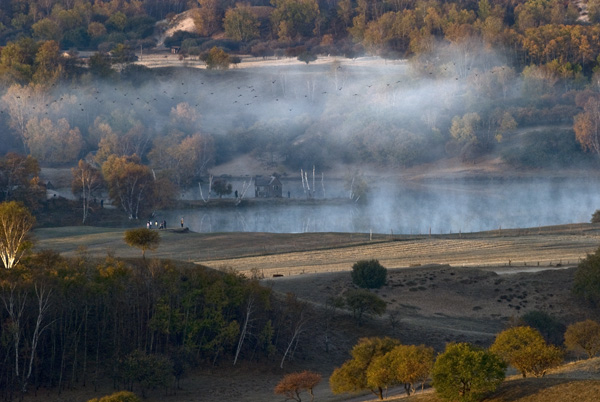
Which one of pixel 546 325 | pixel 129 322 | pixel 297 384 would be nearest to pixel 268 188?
pixel 546 325

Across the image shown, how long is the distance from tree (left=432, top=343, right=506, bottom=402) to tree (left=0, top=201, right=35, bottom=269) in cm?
2192

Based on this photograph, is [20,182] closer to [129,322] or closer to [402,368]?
[129,322]

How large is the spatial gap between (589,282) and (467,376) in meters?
25.3

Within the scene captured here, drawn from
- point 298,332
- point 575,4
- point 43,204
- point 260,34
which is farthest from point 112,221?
point 575,4

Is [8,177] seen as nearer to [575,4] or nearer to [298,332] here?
[298,332]

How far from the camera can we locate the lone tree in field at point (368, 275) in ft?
187

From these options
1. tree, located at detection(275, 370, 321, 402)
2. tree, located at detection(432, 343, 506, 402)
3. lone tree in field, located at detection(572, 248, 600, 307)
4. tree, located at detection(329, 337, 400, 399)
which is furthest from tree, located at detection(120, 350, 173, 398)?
lone tree in field, located at detection(572, 248, 600, 307)

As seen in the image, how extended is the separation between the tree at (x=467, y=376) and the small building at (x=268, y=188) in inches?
3218

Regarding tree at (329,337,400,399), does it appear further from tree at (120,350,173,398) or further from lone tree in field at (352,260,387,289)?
lone tree in field at (352,260,387,289)

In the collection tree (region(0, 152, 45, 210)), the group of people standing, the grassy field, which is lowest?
the group of people standing

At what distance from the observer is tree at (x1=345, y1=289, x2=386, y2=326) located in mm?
50094

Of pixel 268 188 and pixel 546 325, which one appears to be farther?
pixel 268 188

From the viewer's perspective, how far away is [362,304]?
50094mm

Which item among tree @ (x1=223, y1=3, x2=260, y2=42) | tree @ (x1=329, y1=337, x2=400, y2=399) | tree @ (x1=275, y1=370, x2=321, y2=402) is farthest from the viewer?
tree @ (x1=223, y1=3, x2=260, y2=42)
